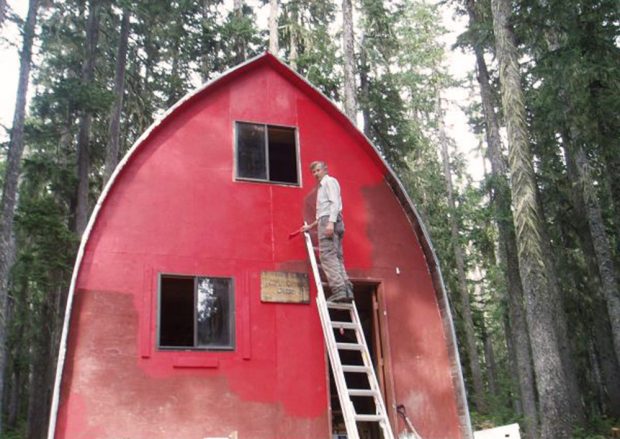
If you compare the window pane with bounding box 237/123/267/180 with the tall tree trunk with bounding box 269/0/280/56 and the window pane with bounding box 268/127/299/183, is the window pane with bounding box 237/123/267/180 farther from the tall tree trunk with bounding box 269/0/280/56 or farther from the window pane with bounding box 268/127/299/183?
the tall tree trunk with bounding box 269/0/280/56

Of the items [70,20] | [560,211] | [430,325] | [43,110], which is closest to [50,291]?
[43,110]

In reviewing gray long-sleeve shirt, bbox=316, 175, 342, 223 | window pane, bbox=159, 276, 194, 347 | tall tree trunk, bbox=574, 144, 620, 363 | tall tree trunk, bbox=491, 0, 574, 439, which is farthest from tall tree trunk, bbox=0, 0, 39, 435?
→ tall tree trunk, bbox=574, 144, 620, 363

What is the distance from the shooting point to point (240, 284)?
8.76 metres

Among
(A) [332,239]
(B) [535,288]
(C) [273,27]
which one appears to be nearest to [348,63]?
(C) [273,27]

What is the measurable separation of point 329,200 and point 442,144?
2002 cm

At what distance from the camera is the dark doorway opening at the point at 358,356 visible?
9.43 meters

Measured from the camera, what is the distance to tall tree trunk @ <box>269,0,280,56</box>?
20438 mm

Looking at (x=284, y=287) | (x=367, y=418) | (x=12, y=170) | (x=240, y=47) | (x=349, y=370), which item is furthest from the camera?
(x=240, y=47)

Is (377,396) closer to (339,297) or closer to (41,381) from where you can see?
(339,297)

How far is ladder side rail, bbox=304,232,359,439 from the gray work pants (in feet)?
0.58

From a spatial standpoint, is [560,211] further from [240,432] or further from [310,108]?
[240,432]

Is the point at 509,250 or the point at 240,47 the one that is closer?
the point at 509,250

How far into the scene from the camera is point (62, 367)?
757 cm

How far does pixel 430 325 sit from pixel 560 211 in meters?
12.1
